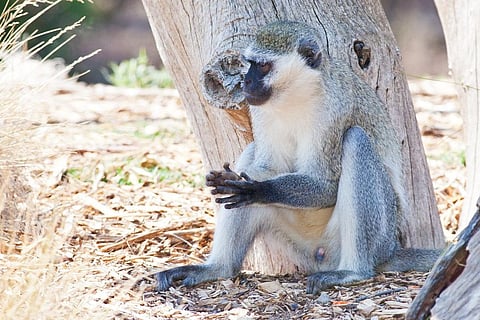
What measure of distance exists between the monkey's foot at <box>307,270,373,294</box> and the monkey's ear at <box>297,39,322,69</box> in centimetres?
124

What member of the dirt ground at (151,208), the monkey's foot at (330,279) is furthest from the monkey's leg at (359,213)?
the dirt ground at (151,208)

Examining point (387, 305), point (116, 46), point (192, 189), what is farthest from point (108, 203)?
point (116, 46)

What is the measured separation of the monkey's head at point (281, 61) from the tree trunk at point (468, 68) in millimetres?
1539

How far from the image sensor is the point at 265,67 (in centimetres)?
507

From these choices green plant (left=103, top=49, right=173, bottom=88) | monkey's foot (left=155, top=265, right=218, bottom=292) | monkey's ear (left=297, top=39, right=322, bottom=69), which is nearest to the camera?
monkey's ear (left=297, top=39, right=322, bottom=69)

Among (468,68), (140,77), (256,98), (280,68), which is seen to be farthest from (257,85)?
(140,77)

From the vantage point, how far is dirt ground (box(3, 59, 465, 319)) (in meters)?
4.80

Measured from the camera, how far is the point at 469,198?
6332 mm

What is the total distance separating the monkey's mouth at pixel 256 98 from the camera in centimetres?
496

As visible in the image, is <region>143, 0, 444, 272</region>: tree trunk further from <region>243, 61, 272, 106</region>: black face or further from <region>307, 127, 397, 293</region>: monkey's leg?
<region>307, 127, 397, 293</region>: monkey's leg

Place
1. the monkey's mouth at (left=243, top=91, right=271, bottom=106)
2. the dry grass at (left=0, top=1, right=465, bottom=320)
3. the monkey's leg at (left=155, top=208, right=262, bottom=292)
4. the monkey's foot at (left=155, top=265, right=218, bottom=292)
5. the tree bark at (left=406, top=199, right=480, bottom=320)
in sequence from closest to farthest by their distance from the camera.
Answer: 1. the tree bark at (left=406, top=199, right=480, bottom=320)
2. the dry grass at (left=0, top=1, right=465, bottom=320)
3. the monkey's mouth at (left=243, top=91, right=271, bottom=106)
4. the monkey's foot at (left=155, top=265, right=218, bottom=292)
5. the monkey's leg at (left=155, top=208, right=262, bottom=292)

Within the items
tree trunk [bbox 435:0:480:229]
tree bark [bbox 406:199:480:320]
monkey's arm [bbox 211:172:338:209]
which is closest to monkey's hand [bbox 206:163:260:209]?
monkey's arm [bbox 211:172:338:209]

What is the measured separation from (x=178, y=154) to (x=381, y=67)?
10.00 ft

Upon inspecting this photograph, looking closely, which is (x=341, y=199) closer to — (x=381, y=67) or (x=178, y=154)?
(x=381, y=67)
